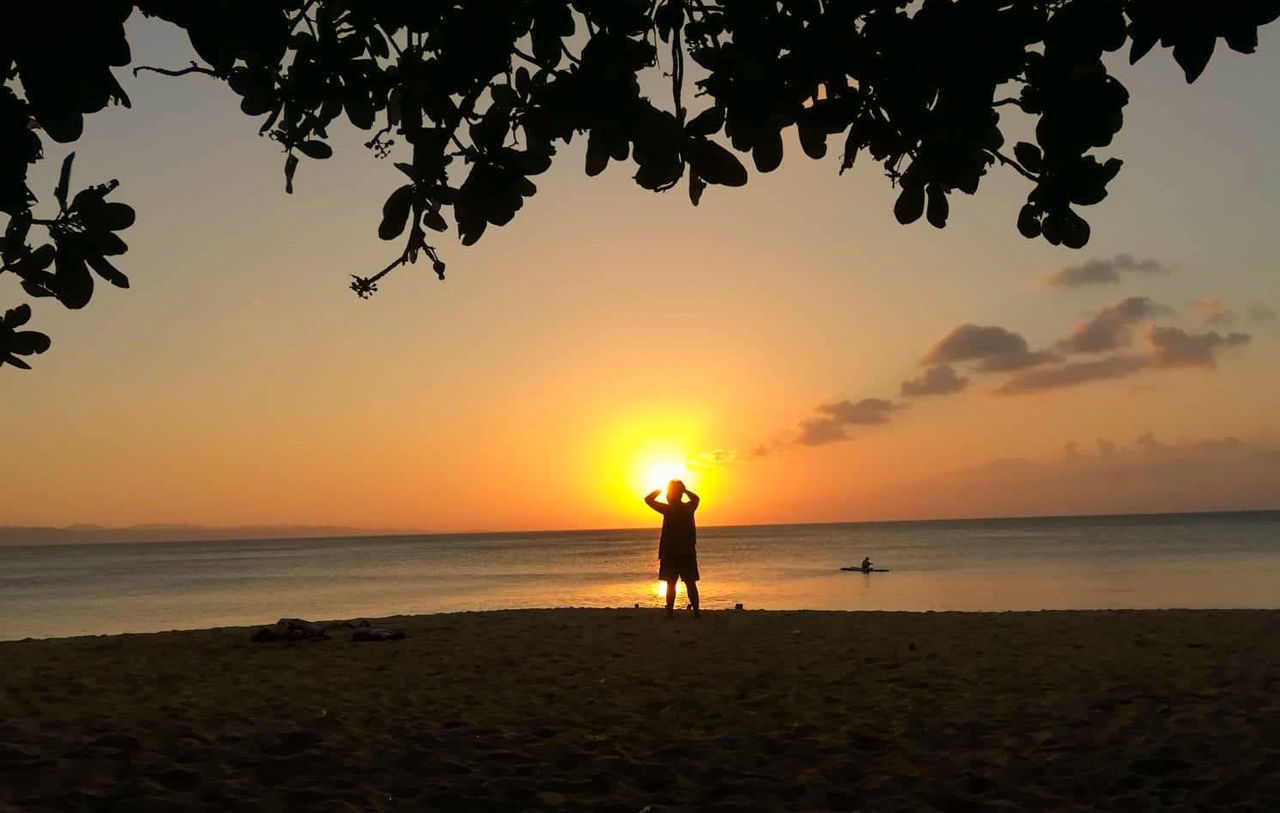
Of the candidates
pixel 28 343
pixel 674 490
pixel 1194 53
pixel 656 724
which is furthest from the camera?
pixel 674 490

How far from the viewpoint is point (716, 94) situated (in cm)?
361

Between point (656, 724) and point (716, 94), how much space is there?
17.9 feet

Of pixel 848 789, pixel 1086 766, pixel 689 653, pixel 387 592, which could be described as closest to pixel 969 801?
pixel 848 789

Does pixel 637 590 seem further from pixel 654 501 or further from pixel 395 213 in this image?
pixel 395 213

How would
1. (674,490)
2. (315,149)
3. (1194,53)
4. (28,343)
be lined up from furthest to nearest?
(674,490), (315,149), (28,343), (1194,53)

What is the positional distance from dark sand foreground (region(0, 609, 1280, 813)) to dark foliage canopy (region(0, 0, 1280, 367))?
345 centimetres

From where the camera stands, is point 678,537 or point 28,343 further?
point 678,537

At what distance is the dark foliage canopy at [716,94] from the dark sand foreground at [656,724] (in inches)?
136

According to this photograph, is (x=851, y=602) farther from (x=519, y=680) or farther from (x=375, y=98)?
(x=375, y=98)

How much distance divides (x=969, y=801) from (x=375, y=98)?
5032 mm

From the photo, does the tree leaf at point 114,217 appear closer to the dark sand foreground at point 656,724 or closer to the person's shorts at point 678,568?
the dark sand foreground at point 656,724

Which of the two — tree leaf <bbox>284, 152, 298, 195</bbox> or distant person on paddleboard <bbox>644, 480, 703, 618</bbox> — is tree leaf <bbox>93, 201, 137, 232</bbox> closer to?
tree leaf <bbox>284, 152, 298, 195</bbox>

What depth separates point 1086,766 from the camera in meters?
6.38

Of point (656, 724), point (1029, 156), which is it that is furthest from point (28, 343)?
point (656, 724)
